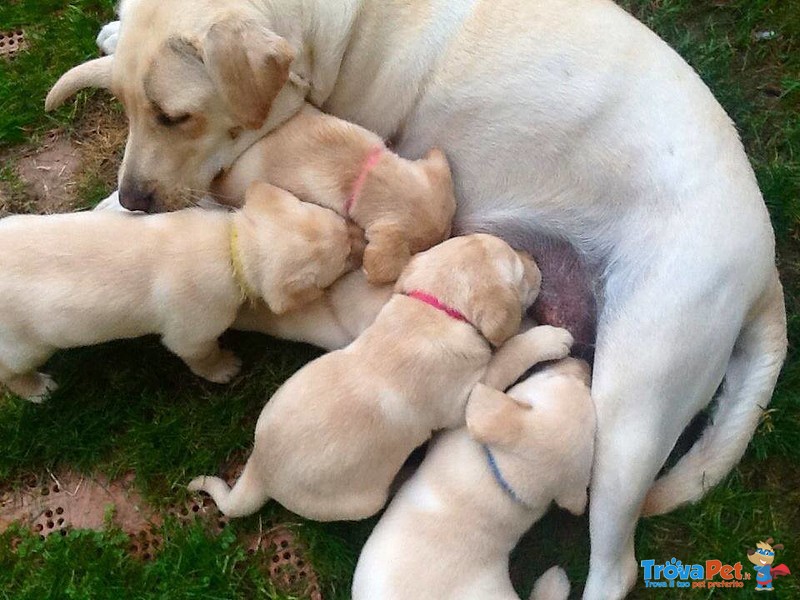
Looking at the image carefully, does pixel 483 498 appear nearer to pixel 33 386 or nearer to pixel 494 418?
pixel 494 418

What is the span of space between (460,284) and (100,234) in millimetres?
1032

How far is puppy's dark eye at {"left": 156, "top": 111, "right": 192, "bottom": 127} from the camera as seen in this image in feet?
8.08

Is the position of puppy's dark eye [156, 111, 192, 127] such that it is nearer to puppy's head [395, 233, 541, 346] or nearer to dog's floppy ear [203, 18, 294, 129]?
dog's floppy ear [203, 18, 294, 129]

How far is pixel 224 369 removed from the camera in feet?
9.73

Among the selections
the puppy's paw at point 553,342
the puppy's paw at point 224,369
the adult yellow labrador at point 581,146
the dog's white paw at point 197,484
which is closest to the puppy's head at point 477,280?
the puppy's paw at point 553,342

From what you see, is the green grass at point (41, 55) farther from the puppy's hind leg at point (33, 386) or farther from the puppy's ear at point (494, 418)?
the puppy's ear at point (494, 418)

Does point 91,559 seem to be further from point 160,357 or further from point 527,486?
point 527,486

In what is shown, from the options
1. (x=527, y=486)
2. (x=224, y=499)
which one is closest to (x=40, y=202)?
(x=224, y=499)

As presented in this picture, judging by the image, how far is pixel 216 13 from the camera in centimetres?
233

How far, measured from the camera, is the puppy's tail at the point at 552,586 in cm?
267

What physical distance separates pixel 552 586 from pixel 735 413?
769 millimetres

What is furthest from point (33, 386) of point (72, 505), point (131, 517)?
point (131, 517)

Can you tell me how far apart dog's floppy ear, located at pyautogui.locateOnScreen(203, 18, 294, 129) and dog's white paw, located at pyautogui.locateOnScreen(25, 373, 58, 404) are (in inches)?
47.5

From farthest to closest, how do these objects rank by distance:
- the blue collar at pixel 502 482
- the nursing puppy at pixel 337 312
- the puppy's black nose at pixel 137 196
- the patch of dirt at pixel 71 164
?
1. the patch of dirt at pixel 71 164
2. the nursing puppy at pixel 337 312
3. the puppy's black nose at pixel 137 196
4. the blue collar at pixel 502 482
